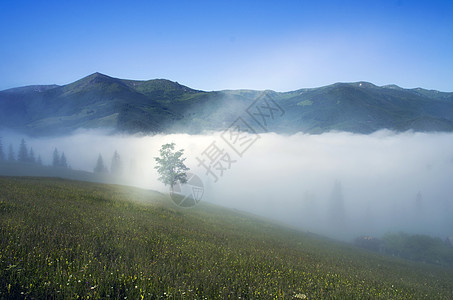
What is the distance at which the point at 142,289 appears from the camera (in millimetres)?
5258

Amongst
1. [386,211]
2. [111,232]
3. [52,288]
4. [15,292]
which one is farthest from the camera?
[386,211]

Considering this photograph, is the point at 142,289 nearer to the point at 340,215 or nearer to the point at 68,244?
the point at 68,244

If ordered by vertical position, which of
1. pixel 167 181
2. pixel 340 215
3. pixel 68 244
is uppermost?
pixel 68 244

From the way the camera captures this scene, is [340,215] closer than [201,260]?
No

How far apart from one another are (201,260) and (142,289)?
3.67 m

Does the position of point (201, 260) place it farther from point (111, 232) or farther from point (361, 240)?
point (361, 240)

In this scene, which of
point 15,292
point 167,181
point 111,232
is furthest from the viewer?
point 167,181

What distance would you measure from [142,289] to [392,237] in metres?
90.6

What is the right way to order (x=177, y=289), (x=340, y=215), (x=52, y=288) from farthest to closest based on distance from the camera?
1. (x=340, y=215)
2. (x=177, y=289)
3. (x=52, y=288)

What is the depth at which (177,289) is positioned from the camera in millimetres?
5629

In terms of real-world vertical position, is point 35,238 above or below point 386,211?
above

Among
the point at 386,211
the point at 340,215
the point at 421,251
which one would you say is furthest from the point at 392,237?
the point at 386,211

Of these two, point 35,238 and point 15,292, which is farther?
point 35,238

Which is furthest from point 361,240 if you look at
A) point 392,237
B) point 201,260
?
point 201,260
